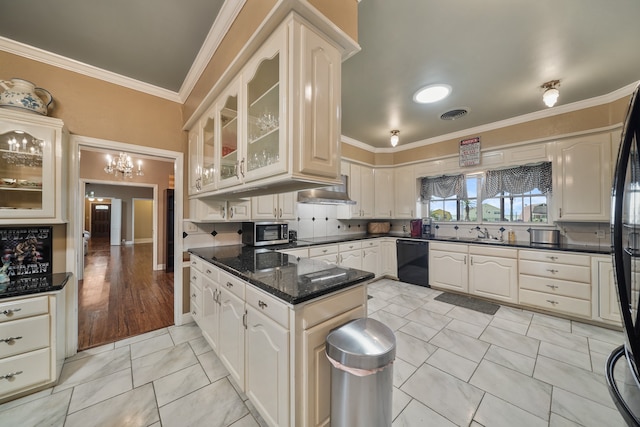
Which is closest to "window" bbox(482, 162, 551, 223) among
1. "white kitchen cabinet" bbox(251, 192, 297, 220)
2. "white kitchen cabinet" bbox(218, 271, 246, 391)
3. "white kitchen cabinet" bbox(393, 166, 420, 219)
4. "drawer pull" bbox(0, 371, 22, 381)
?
"white kitchen cabinet" bbox(393, 166, 420, 219)

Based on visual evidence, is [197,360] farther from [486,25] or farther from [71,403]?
[486,25]

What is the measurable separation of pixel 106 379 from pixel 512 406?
3.04 meters

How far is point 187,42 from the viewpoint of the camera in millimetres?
1947

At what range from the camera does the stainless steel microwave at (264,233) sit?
9.46 ft

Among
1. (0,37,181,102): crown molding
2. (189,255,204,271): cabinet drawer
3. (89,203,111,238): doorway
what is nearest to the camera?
(0,37,181,102): crown molding

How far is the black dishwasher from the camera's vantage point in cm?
395

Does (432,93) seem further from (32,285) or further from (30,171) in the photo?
(32,285)

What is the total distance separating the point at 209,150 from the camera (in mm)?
2320

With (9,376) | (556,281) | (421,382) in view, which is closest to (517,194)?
(556,281)

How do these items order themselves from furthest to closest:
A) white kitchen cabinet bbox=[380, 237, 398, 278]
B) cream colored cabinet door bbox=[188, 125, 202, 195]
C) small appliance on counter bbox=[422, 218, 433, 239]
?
white kitchen cabinet bbox=[380, 237, 398, 278]
small appliance on counter bbox=[422, 218, 433, 239]
cream colored cabinet door bbox=[188, 125, 202, 195]

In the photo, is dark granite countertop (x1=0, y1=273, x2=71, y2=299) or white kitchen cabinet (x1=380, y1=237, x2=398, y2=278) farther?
white kitchen cabinet (x1=380, y1=237, x2=398, y2=278)

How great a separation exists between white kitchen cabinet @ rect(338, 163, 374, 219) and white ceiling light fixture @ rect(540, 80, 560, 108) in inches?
103

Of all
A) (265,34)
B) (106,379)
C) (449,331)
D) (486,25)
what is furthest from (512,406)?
(106,379)

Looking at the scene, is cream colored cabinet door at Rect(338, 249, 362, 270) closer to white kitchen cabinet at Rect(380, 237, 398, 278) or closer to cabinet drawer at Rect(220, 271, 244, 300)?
white kitchen cabinet at Rect(380, 237, 398, 278)
